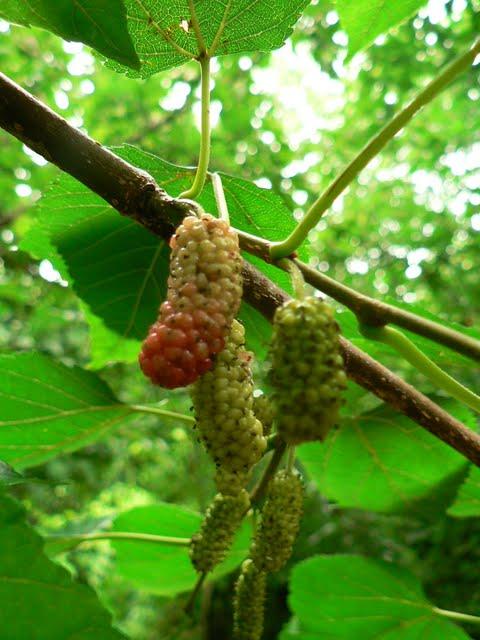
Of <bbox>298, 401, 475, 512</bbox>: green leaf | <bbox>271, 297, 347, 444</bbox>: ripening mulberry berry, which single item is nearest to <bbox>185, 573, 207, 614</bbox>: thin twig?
<bbox>298, 401, 475, 512</bbox>: green leaf

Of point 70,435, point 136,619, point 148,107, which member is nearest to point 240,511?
point 70,435

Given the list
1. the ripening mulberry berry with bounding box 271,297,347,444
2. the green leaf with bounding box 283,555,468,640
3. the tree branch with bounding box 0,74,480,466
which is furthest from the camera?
the green leaf with bounding box 283,555,468,640

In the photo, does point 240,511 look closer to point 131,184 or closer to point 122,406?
point 122,406

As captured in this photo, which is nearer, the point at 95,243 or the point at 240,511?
the point at 240,511

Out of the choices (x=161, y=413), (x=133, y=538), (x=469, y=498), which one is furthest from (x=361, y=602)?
(x=161, y=413)

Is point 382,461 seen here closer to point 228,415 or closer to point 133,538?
point 133,538

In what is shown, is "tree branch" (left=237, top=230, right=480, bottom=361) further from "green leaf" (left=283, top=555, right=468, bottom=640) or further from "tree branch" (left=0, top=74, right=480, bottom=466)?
"green leaf" (left=283, top=555, right=468, bottom=640)

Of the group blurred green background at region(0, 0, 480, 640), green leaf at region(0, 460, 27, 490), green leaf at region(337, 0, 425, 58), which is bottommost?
green leaf at region(0, 460, 27, 490)

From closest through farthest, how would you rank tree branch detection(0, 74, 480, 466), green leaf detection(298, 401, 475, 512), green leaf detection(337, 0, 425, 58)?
1. tree branch detection(0, 74, 480, 466)
2. green leaf detection(337, 0, 425, 58)
3. green leaf detection(298, 401, 475, 512)
